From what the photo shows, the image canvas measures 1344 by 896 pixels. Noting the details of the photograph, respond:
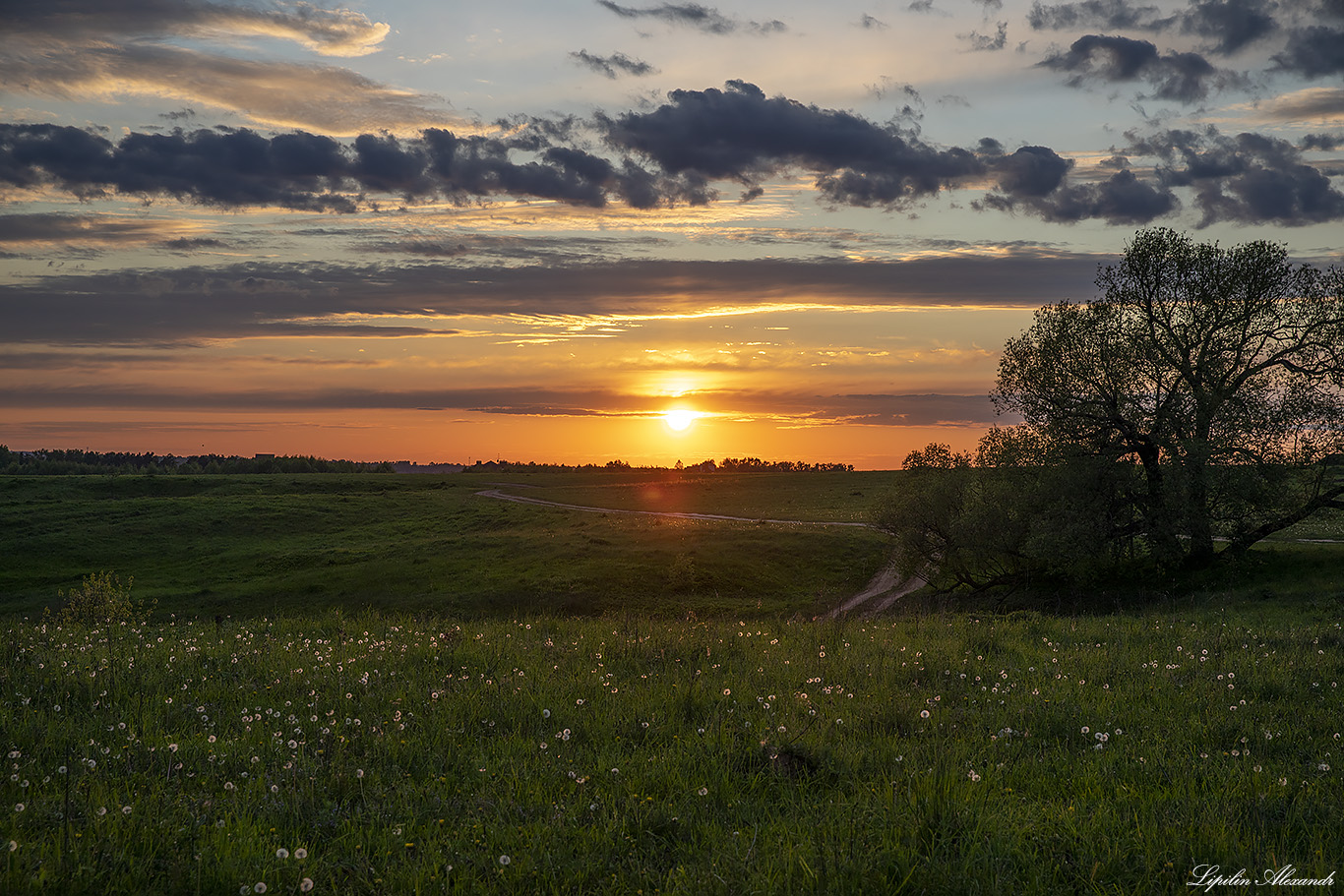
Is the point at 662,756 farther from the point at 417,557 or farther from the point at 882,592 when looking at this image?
the point at 417,557

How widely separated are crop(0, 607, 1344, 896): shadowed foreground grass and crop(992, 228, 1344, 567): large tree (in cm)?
2824

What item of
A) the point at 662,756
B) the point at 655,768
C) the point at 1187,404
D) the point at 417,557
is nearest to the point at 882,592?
the point at 1187,404

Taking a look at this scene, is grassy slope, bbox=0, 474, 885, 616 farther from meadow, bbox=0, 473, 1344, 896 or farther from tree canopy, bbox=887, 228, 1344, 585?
meadow, bbox=0, 473, 1344, 896

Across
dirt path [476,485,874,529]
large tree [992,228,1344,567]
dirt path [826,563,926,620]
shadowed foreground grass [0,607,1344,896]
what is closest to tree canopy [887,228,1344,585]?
large tree [992,228,1344,567]

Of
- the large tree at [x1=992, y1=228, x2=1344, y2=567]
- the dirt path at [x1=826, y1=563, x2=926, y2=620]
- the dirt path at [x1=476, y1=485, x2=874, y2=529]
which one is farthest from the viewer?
the dirt path at [x1=476, y1=485, x2=874, y2=529]

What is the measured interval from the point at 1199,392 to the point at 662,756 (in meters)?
38.8

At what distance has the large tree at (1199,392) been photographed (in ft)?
115

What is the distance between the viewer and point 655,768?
675 cm

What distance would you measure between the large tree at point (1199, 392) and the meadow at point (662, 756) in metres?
24.1

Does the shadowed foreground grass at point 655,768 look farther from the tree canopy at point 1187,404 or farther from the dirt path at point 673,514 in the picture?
the dirt path at point 673,514

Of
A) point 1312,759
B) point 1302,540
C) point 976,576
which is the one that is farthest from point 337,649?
point 1302,540

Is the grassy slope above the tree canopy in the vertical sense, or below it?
below

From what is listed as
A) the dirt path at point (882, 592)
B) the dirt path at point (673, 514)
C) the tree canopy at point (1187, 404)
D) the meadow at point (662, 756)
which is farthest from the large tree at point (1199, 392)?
the dirt path at point (673, 514)

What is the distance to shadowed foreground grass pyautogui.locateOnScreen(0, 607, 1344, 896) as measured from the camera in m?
5.02
